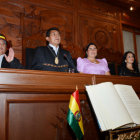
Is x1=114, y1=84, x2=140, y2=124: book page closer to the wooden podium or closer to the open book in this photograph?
the open book

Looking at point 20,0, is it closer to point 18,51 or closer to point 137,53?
point 18,51

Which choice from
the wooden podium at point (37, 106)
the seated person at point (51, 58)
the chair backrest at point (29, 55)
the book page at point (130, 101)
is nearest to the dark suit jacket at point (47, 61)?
the seated person at point (51, 58)

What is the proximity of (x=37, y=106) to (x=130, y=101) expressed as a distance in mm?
734

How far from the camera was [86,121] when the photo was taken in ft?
→ 5.06

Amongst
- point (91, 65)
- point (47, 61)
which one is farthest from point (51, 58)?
point (91, 65)

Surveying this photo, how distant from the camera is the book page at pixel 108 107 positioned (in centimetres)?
118

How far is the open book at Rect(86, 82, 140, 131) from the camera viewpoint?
1.18m

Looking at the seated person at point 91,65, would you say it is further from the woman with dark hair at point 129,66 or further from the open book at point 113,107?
the open book at point 113,107

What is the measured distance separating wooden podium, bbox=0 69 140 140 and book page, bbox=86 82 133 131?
0.30m

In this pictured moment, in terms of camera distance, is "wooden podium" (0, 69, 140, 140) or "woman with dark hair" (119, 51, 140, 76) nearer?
"wooden podium" (0, 69, 140, 140)

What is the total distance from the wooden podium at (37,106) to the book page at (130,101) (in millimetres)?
336

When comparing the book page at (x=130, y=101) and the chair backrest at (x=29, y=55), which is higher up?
the chair backrest at (x=29, y=55)

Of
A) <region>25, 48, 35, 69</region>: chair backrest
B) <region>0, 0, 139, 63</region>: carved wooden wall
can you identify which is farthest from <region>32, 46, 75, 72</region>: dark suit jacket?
<region>0, 0, 139, 63</region>: carved wooden wall

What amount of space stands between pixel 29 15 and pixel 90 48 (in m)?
1.47
